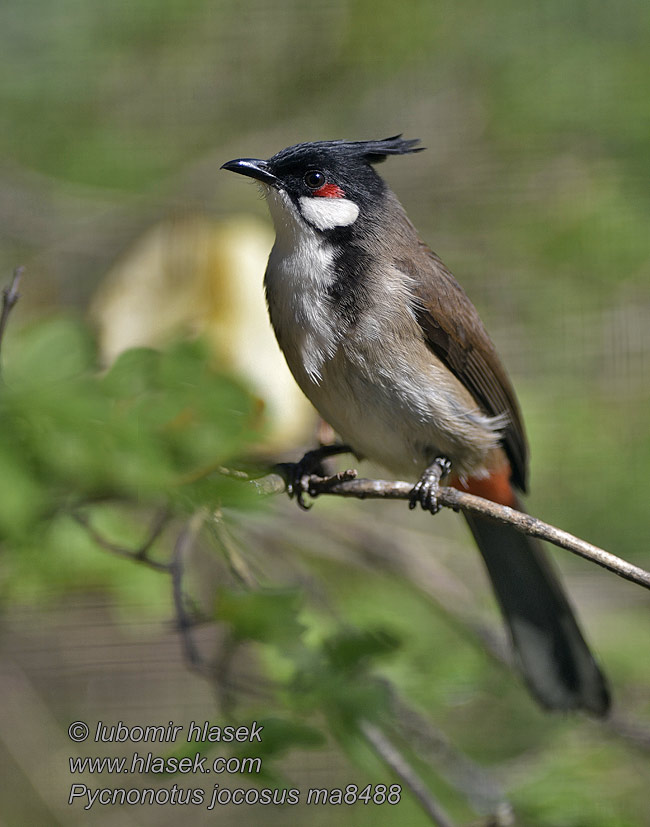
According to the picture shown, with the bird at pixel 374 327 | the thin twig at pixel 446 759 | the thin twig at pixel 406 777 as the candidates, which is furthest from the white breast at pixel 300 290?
the thin twig at pixel 446 759

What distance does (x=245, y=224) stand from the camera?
3.22 meters

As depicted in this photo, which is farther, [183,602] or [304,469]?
[304,469]

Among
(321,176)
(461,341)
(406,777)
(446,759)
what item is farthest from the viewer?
(446,759)

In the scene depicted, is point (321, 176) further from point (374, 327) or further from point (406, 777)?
point (406, 777)

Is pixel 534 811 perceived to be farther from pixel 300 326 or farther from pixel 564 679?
pixel 300 326

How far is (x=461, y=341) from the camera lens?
2.11 m

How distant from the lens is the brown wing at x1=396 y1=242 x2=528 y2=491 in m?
2.03

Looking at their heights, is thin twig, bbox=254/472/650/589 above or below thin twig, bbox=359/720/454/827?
above

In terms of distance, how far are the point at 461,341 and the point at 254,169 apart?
60 cm

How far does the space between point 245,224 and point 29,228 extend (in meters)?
1.02

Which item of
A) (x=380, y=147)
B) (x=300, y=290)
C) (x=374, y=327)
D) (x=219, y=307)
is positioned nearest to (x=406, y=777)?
(x=374, y=327)

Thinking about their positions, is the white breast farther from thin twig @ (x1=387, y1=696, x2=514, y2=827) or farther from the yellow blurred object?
thin twig @ (x1=387, y1=696, x2=514, y2=827)

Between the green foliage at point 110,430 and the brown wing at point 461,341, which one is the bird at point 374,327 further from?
the green foliage at point 110,430

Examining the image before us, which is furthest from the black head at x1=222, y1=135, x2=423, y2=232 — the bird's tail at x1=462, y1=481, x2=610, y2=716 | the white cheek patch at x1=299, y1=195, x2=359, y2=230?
the bird's tail at x1=462, y1=481, x2=610, y2=716
